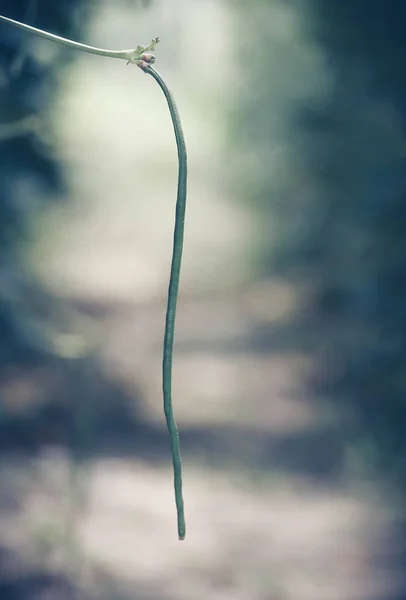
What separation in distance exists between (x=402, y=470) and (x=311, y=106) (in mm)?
507

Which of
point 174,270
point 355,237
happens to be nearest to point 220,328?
point 355,237

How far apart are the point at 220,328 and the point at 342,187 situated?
25 centimetres

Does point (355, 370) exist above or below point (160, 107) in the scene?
below

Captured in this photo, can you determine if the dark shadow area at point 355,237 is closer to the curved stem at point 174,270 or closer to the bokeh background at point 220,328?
the bokeh background at point 220,328

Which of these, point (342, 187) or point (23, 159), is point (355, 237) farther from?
point (23, 159)

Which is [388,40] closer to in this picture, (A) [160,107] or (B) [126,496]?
(A) [160,107]

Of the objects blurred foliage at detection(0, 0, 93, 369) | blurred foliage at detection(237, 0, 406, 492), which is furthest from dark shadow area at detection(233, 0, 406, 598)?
blurred foliage at detection(0, 0, 93, 369)

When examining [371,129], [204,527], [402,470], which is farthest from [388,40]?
[204,527]

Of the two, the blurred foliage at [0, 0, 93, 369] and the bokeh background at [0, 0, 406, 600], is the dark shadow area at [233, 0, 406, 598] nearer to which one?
the bokeh background at [0, 0, 406, 600]

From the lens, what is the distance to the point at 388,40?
2.92 ft

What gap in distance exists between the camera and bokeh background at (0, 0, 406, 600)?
0.90m

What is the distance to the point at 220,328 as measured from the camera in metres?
0.92

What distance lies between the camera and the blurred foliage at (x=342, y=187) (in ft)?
2.91

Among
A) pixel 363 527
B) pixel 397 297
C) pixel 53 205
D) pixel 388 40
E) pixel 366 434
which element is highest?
pixel 388 40
